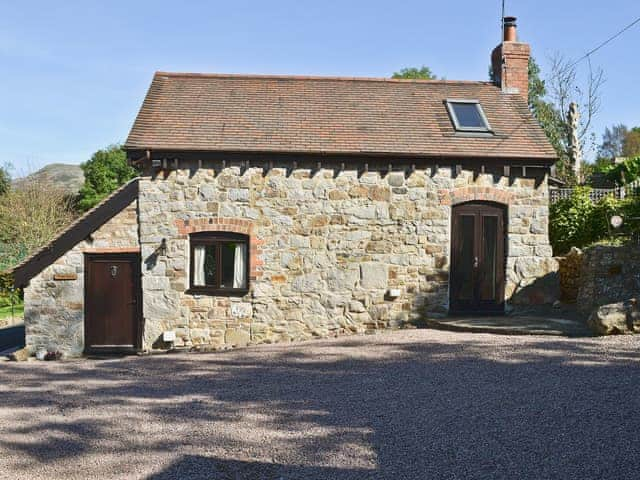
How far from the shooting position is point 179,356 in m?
10.7

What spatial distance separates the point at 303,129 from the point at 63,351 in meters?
6.73

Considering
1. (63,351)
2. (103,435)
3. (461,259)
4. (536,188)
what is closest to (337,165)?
(461,259)

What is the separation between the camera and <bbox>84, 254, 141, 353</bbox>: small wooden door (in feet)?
39.4

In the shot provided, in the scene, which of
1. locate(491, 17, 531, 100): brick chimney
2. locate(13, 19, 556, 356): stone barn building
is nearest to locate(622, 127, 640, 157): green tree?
locate(491, 17, 531, 100): brick chimney

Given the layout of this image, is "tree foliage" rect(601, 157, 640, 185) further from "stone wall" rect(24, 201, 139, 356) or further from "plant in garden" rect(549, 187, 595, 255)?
"stone wall" rect(24, 201, 139, 356)

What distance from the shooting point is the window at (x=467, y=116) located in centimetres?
1283

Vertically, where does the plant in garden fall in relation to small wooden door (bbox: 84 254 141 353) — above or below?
above

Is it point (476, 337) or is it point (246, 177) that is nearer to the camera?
point (476, 337)

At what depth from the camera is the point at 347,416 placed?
6.21 metres

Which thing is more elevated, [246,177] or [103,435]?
[246,177]

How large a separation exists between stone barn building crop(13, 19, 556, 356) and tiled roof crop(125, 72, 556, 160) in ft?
0.20

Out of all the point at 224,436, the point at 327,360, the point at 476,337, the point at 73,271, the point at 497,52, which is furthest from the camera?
the point at 497,52

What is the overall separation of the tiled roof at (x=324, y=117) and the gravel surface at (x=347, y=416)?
4538 mm

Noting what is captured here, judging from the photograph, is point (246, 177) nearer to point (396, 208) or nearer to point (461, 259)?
point (396, 208)
